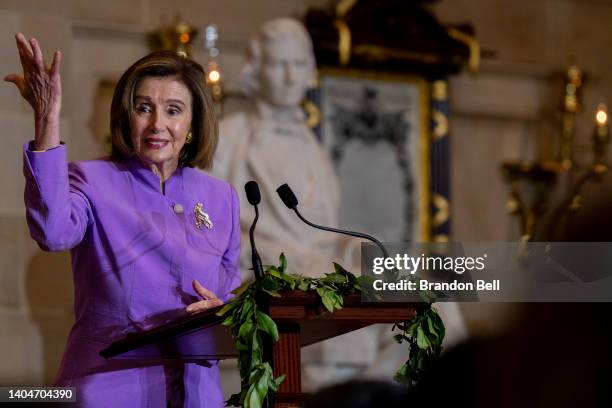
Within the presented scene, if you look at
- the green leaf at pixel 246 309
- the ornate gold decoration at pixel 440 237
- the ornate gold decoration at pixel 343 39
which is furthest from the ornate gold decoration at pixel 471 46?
the green leaf at pixel 246 309

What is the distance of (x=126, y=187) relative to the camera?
2637 millimetres

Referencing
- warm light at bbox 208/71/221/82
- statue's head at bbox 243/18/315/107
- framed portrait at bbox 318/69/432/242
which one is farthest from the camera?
framed portrait at bbox 318/69/432/242

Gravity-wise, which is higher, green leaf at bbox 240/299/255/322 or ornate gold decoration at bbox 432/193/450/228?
ornate gold decoration at bbox 432/193/450/228

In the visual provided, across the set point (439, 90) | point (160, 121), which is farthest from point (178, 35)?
point (160, 121)

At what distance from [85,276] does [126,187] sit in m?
0.24

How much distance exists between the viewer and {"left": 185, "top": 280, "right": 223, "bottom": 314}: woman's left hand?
2438 millimetres

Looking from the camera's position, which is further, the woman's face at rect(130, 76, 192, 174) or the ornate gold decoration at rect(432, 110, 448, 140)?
the ornate gold decoration at rect(432, 110, 448, 140)

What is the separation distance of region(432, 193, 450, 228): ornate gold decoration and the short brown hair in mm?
4289

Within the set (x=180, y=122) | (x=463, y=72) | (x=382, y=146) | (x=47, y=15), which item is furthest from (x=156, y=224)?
(x=463, y=72)

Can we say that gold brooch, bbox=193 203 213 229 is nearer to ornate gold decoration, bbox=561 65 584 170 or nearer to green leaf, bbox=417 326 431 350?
green leaf, bbox=417 326 431 350

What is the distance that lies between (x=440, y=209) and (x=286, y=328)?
4810mm

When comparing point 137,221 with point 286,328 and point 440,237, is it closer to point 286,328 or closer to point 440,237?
point 286,328

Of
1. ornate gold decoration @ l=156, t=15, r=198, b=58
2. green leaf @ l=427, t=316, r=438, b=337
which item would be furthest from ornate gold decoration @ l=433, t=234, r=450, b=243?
green leaf @ l=427, t=316, r=438, b=337

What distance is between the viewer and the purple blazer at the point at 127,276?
2.49 meters
